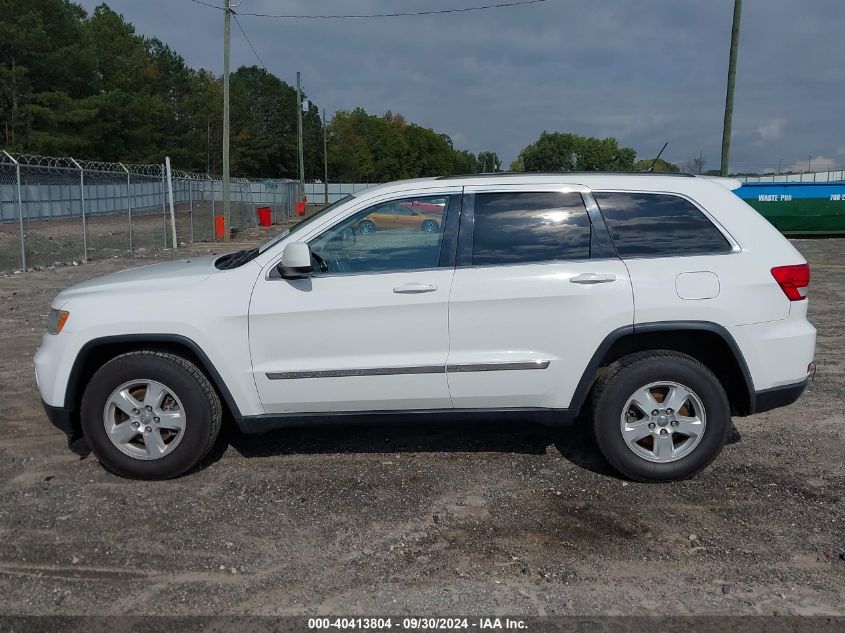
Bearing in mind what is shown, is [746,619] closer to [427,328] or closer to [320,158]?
[427,328]

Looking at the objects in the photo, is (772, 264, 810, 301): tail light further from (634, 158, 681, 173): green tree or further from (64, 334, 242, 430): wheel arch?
(64, 334, 242, 430): wheel arch

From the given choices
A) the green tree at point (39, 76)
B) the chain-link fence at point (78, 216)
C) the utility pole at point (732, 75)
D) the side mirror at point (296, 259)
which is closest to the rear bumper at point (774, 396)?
the side mirror at point (296, 259)

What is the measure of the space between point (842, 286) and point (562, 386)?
1097cm

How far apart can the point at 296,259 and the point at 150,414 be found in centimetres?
128

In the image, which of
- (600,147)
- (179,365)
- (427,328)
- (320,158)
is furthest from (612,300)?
(320,158)

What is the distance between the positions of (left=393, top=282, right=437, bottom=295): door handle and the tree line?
2.87m

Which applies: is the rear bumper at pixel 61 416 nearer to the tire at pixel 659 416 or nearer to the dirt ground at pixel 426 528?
the dirt ground at pixel 426 528

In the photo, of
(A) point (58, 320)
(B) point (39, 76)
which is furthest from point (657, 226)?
(B) point (39, 76)

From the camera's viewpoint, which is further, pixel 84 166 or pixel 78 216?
pixel 84 166

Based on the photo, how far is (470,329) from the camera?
4477 mm

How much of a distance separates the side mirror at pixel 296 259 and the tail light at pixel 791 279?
106 inches

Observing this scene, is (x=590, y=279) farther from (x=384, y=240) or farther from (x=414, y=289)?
(x=384, y=240)

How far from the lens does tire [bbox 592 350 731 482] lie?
4.48 meters

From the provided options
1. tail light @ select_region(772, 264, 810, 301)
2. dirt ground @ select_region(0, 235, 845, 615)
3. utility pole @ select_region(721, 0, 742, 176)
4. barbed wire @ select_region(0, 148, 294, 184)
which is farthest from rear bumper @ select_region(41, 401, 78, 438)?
utility pole @ select_region(721, 0, 742, 176)
